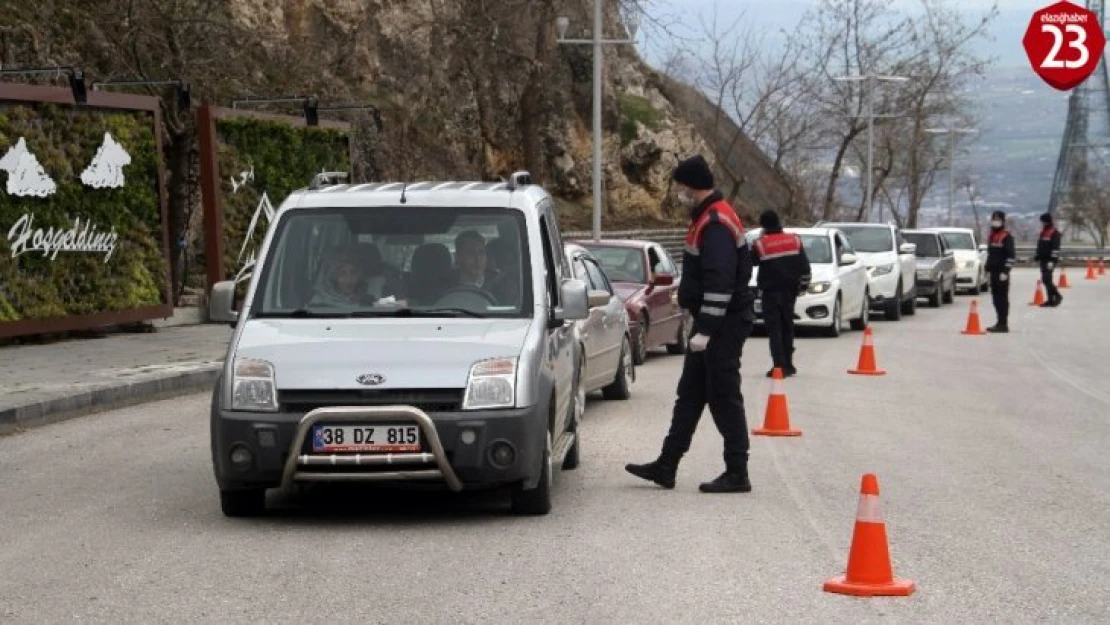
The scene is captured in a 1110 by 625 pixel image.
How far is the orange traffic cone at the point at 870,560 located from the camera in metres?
7.70

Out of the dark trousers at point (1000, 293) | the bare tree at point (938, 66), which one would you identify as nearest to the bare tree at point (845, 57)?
the bare tree at point (938, 66)

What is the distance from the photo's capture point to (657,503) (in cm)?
1050

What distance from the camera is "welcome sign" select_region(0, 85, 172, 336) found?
21.7 meters

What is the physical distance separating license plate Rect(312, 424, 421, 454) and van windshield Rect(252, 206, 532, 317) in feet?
3.84

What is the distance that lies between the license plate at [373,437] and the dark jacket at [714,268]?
2210 millimetres

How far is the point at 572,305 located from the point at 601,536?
172 centimetres

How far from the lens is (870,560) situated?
7750mm

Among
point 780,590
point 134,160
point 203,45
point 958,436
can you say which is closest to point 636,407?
point 958,436

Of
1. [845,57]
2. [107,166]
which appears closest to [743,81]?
[845,57]

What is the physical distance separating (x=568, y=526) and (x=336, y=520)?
1303mm

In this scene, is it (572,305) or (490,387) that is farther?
(572,305)

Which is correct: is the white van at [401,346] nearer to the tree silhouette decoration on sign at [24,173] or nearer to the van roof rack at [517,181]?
the van roof rack at [517,181]

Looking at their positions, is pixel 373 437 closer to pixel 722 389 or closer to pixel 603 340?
pixel 722 389

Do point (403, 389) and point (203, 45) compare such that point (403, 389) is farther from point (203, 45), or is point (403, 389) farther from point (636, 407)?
point (203, 45)
